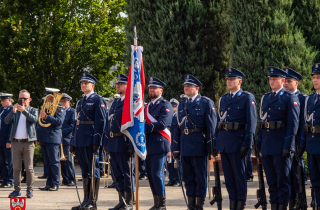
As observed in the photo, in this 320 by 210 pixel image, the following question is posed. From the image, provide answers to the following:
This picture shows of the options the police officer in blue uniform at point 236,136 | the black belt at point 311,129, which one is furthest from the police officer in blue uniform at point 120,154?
the black belt at point 311,129

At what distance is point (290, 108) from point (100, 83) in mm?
20301

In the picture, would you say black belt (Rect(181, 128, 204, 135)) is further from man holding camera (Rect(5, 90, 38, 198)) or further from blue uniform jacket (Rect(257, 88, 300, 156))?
man holding camera (Rect(5, 90, 38, 198))

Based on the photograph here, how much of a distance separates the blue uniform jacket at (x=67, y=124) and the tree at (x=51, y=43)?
12.1 m

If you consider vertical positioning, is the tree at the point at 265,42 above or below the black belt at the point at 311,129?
above

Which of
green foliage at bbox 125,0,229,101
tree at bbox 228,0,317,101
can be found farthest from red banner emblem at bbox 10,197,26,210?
green foliage at bbox 125,0,229,101

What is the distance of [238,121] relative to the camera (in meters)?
7.22

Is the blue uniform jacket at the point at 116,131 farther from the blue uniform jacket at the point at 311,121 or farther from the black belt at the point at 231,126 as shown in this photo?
the blue uniform jacket at the point at 311,121

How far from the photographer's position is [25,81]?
24.5m

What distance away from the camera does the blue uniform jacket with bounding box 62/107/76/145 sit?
1248 centimetres

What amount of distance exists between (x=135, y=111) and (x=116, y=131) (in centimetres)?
90

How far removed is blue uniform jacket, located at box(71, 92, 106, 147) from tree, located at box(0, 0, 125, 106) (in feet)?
52.6

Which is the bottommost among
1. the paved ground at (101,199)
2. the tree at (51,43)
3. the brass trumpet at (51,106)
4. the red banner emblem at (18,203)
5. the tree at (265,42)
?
the paved ground at (101,199)

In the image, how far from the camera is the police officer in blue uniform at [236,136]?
7.09 meters

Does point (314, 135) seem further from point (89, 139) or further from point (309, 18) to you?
point (309, 18)
